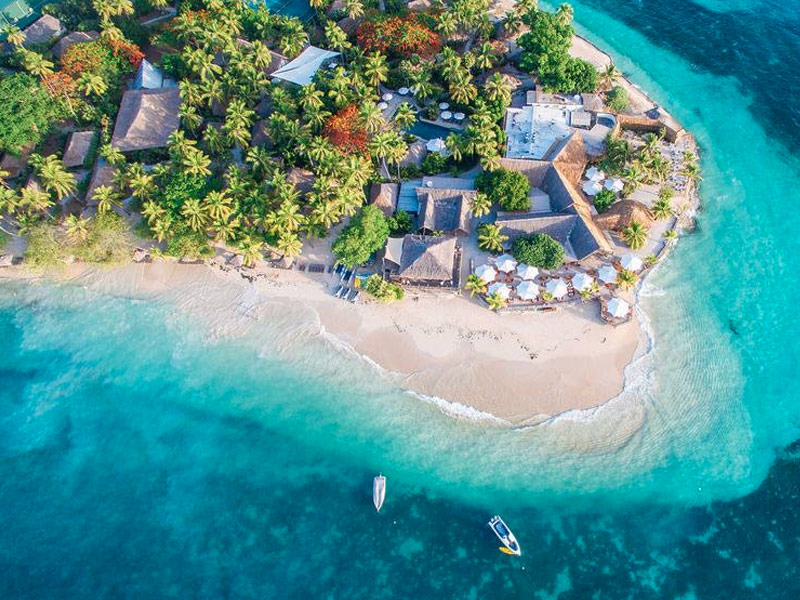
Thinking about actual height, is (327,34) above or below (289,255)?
above

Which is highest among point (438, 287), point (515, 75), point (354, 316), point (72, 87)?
point (515, 75)

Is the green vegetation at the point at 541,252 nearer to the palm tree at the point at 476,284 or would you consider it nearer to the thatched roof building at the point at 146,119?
the palm tree at the point at 476,284

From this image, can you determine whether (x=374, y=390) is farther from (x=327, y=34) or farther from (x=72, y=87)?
(x=72, y=87)

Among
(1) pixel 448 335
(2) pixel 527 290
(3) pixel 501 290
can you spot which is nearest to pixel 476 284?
(3) pixel 501 290

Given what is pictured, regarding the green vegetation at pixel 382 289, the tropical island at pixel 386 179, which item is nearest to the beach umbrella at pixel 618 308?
the tropical island at pixel 386 179

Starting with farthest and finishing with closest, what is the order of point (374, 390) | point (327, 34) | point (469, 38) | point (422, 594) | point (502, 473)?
point (469, 38) → point (327, 34) → point (374, 390) → point (502, 473) → point (422, 594)

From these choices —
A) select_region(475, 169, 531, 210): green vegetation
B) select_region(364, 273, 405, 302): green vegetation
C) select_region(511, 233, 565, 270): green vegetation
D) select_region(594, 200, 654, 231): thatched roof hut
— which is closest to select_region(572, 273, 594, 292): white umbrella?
select_region(511, 233, 565, 270): green vegetation

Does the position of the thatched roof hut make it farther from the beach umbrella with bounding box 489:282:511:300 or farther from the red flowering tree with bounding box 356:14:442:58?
the red flowering tree with bounding box 356:14:442:58

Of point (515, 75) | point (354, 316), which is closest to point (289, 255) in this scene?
point (354, 316)
